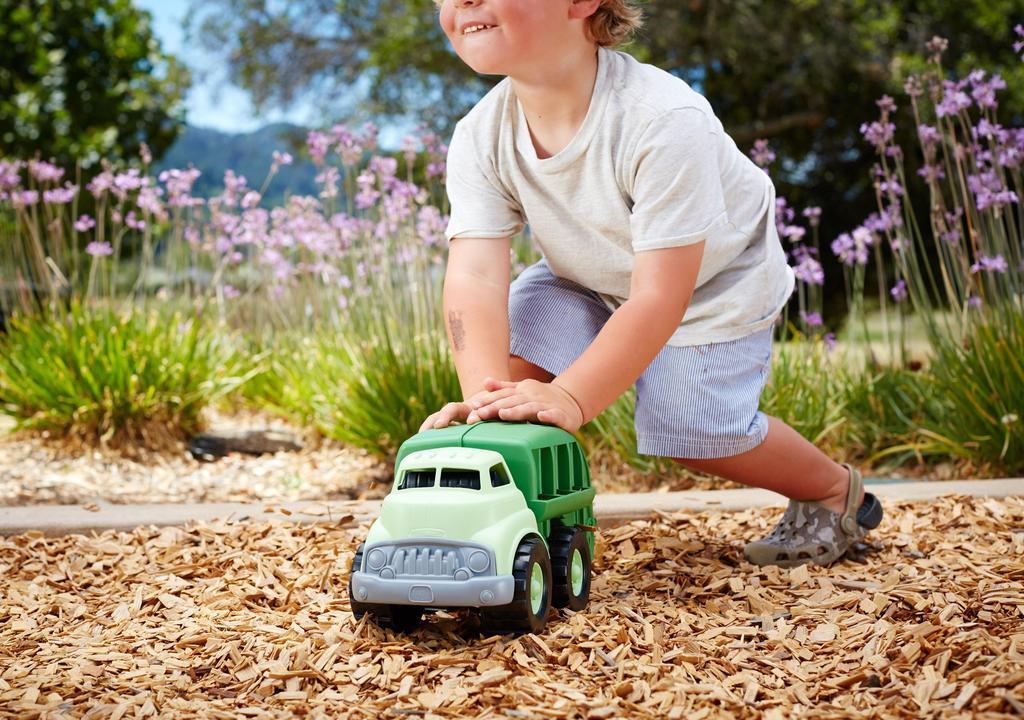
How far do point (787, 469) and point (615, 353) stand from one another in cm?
60

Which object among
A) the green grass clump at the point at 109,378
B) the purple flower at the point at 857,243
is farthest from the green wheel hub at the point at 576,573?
the green grass clump at the point at 109,378

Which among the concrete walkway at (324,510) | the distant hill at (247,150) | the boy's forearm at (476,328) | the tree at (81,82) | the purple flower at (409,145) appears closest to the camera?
the boy's forearm at (476,328)

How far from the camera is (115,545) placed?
259 centimetres

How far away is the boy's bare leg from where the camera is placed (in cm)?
224

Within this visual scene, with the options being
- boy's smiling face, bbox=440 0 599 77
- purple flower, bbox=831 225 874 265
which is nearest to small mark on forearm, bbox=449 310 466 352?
boy's smiling face, bbox=440 0 599 77

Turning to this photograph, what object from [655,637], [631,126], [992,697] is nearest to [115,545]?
[655,637]

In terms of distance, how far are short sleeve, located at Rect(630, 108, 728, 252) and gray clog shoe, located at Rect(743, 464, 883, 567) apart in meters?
A: 0.79

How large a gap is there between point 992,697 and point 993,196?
2.42 meters

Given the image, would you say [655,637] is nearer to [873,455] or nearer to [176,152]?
[873,455]

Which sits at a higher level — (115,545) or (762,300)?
(762,300)

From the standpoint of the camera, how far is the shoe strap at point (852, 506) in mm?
2377

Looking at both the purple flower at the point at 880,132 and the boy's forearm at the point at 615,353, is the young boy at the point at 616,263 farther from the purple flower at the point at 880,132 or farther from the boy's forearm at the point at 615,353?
the purple flower at the point at 880,132

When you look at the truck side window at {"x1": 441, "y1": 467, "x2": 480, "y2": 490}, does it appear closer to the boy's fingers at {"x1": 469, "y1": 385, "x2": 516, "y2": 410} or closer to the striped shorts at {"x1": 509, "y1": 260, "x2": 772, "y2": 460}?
the boy's fingers at {"x1": 469, "y1": 385, "x2": 516, "y2": 410}

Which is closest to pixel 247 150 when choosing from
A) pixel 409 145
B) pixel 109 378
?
pixel 109 378
